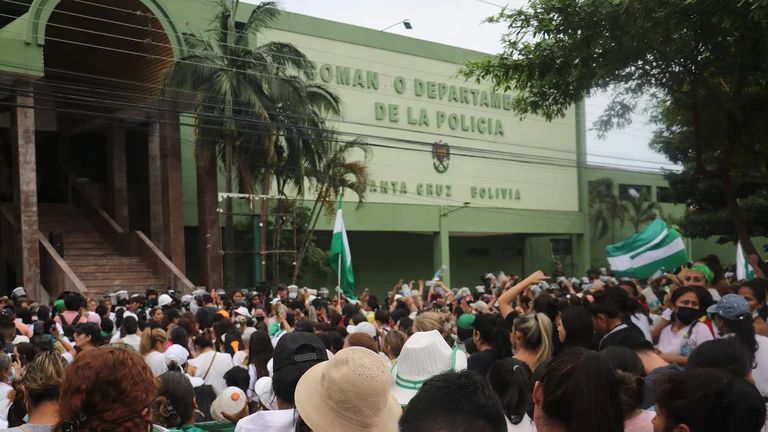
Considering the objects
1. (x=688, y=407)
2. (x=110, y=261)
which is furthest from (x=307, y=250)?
(x=688, y=407)

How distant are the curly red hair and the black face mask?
17.5ft

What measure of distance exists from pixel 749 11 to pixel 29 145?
17.7 m

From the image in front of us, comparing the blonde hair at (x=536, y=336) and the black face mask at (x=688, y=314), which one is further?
the black face mask at (x=688, y=314)

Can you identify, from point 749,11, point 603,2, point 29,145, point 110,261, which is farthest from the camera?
point 110,261

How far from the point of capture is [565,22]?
35.5 feet

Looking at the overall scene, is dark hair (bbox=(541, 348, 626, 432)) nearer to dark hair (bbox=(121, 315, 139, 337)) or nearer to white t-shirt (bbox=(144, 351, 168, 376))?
white t-shirt (bbox=(144, 351, 168, 376))

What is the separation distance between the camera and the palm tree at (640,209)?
142 feet

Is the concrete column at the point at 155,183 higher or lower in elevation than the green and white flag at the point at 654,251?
higher

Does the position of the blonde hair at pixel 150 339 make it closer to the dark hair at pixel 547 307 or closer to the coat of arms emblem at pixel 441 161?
the dark hair at pixel 547 307

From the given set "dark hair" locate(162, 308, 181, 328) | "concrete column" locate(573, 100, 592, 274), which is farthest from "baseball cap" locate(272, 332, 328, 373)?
"concrete column" locate(573, 100, 592, 274)

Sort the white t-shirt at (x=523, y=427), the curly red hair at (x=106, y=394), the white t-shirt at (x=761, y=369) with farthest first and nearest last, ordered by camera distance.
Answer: the white t-shirt at (x=761, y=369) < the white t-shirt at (x=523, y=427) < the curly red hair at (x=106, y=394)

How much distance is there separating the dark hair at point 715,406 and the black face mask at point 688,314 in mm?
4061

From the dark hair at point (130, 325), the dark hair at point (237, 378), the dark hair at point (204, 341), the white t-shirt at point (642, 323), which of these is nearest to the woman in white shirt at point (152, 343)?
the dark hair at point (204, 341)

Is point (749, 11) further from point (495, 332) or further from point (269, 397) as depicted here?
point (269, 397)
